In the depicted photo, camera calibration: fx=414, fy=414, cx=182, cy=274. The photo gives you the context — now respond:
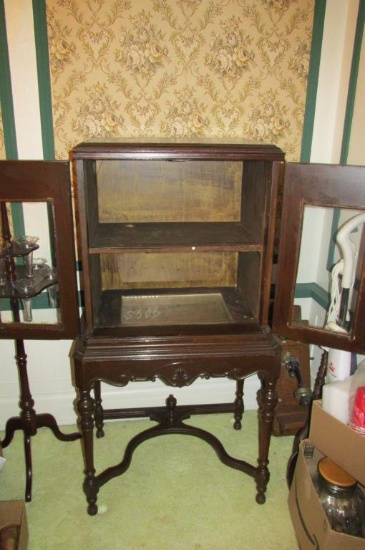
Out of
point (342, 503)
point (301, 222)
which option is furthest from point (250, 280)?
point (342, 503)

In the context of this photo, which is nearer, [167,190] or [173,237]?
[173,237]

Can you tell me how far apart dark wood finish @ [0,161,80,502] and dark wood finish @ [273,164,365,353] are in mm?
714

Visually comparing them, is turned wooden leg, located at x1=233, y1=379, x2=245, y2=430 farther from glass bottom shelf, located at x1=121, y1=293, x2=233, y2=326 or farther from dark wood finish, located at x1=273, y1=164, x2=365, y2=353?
dark wood finish, located at x1=273, y1=164, x2=365, y2=353

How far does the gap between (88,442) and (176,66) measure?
5.06 feet

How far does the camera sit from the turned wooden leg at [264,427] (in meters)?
1.58

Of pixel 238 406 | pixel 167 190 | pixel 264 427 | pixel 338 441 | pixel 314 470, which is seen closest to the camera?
pixel 338 441

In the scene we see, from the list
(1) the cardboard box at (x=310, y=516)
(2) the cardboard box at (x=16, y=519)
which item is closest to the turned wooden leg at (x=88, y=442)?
(2) the cardboard box at (x=16, y=519)

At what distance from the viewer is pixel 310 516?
4.81 feet

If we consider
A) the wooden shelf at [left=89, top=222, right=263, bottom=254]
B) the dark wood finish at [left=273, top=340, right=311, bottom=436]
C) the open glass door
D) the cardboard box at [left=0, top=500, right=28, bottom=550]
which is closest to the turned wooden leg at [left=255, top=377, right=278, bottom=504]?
the dark wood finish at [left=273, top=340, right=311, bottom=436]

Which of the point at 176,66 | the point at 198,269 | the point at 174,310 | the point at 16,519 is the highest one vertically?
the point at 176,66

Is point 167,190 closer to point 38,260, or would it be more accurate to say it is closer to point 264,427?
point 38,260

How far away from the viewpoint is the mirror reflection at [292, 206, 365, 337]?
4.62ft

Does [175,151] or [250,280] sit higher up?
[175,151]

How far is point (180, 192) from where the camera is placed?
1.78 metres
